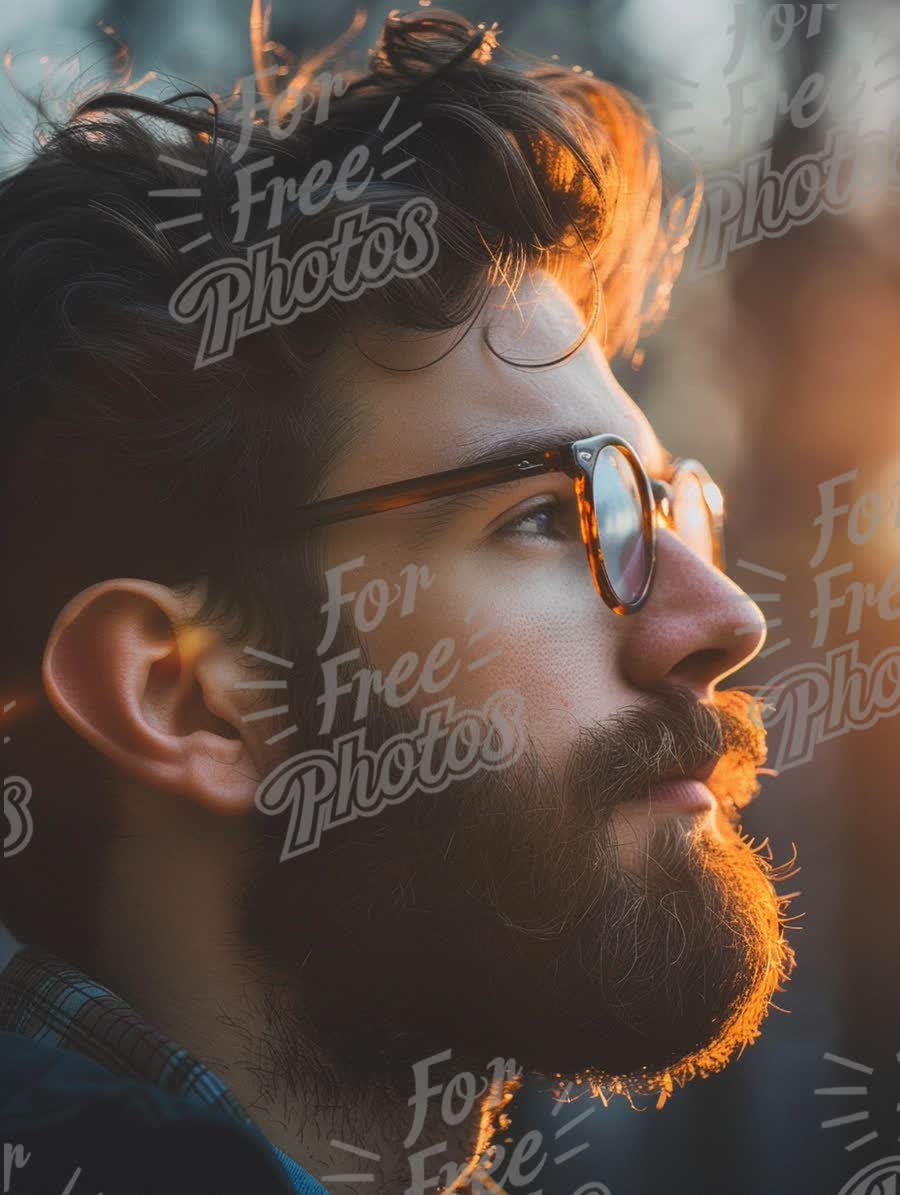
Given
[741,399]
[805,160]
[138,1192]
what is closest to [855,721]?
[741,399]

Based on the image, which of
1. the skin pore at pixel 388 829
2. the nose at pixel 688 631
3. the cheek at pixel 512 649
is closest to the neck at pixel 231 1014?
the skin pore at pixel 388 829

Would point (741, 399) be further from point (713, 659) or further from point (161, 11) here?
point (713, 659)

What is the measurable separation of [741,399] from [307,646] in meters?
3.00

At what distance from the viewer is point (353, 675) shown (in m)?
1.58

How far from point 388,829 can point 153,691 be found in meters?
0.37

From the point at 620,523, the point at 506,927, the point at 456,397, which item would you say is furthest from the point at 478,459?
the point at 506,927

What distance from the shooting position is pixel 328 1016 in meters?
1.56

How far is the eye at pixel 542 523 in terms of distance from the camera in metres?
1.60

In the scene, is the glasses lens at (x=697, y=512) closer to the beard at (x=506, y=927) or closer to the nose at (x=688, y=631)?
the nose at (x=688, y=631)

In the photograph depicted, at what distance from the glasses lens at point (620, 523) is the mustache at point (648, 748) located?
0.53ft

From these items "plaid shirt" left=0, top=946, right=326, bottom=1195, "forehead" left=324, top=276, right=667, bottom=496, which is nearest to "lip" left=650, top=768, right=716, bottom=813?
"forehead" left=324, top=276, right=667, bottom=496

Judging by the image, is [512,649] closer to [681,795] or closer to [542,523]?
[542,523]

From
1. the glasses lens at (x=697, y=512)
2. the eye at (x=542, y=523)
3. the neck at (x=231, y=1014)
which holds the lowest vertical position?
the neck at (x=231, y=1014)

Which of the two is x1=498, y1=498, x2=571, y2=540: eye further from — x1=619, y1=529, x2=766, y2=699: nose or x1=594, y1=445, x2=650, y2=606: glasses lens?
x1=619, y1=529, x2=766, y2=699: nose
